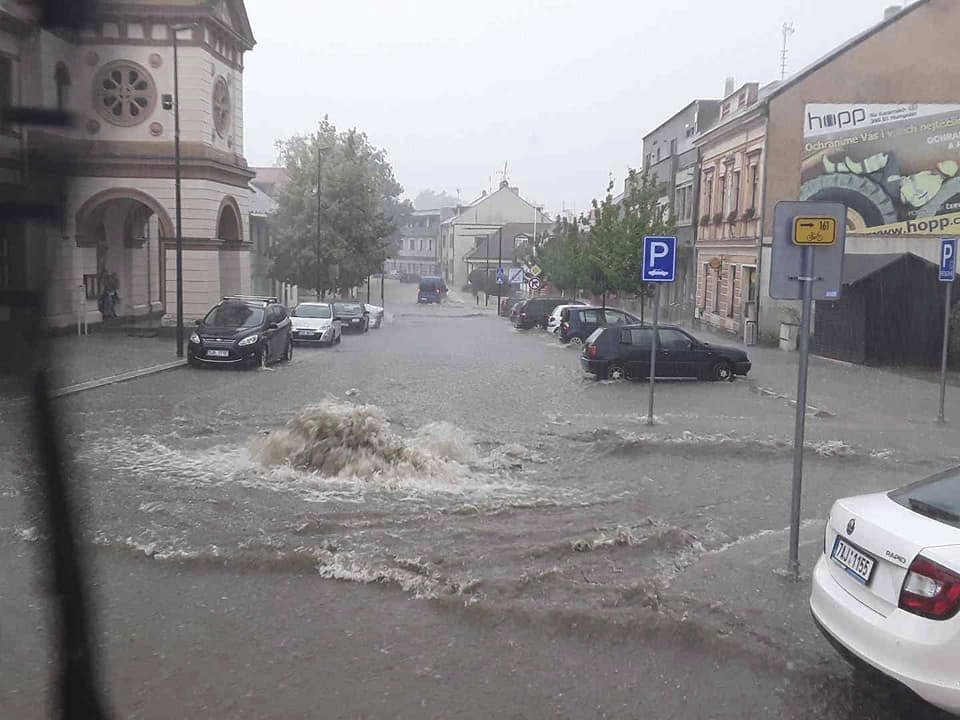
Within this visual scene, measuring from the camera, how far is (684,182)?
4619 cm

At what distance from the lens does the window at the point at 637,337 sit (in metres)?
21.3

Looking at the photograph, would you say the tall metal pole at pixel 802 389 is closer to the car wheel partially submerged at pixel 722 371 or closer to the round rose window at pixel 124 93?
the car wheel partially submerged at pixel 722 371

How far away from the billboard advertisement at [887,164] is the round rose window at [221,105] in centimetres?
1973

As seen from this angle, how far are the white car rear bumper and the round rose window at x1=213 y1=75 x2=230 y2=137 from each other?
107ft

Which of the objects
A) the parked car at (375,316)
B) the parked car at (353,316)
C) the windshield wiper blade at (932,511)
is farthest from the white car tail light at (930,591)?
the parked car at (375,316)

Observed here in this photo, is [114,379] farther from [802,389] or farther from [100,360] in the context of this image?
[802,389]

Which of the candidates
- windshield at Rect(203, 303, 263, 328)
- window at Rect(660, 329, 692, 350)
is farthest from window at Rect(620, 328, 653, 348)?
windshield at Rect(203, 303, 263, 328)

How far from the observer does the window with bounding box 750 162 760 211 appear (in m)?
33.8

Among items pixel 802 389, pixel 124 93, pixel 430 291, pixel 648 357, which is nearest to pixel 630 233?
pixel 648 357

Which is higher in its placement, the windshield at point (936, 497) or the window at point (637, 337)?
the windshield at point (936, 497)

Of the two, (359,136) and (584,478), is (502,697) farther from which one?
(359,136)

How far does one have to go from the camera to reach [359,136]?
60.9 metres

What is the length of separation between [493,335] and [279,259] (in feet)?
69.0

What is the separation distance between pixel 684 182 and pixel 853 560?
42881 mm
